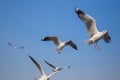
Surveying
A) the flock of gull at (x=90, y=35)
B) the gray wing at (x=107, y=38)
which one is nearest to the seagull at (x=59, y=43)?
the flock of gull at (x=90, y=35)

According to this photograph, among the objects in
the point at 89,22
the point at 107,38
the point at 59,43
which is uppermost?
the point at 59,43

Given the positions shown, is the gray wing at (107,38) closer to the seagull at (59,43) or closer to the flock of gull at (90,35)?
the flock of gull at (90,35)

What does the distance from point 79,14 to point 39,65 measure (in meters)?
5.98

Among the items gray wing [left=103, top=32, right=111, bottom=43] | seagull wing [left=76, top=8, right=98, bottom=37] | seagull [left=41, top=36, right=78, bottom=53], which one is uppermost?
seagull [left=41, top=36, right=78, bottom=53]

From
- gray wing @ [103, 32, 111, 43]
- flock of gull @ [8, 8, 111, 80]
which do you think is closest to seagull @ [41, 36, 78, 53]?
flock of gull @ [8, 8, 111, 80]

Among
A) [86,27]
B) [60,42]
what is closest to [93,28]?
[86,27]

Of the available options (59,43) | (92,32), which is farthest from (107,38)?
(59,43)

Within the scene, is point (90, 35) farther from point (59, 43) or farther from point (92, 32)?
point (59, 43)

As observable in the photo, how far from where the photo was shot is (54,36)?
59.4 ft

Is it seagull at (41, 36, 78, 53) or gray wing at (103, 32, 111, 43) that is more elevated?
seagull at (41, 36, 78, 53)

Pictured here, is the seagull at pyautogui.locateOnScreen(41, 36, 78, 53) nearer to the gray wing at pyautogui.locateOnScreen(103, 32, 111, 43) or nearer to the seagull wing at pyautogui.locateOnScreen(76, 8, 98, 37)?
the seagull wing at pyautogui.locateOnScreen(76, 8, 98, 37)

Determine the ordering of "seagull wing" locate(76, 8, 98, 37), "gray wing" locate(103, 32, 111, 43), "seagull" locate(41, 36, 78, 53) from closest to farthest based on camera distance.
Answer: "seagull wing" locate(76, 8, 98, 37) → "gray wing" locate(103, 32, 111, 43) → "seagull" locate(41, 36, 78, 53)

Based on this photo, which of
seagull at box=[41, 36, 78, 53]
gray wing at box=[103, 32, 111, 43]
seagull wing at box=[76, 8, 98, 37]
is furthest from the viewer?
seagull at box=[41, 36, 78, 53]

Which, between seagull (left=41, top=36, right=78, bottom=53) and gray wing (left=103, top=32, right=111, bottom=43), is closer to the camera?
gray wing (left=103, top=32, right=111, bottom=43)
